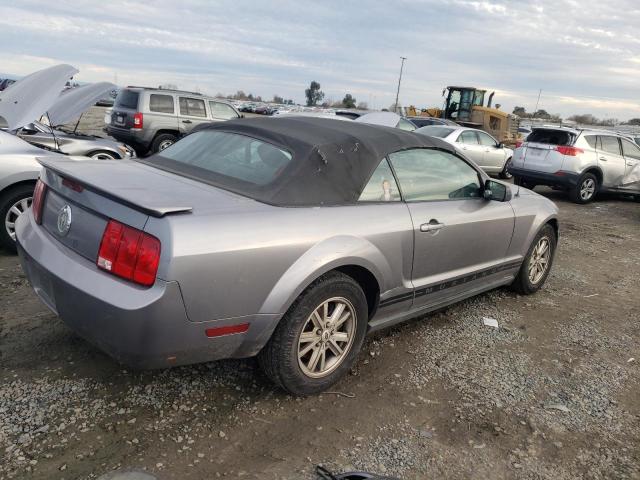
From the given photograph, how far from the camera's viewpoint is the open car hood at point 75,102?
6.65 metres

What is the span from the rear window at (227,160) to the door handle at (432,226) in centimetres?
102

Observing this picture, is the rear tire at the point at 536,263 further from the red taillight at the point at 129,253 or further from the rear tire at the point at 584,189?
the rear tire at the point at 584,189

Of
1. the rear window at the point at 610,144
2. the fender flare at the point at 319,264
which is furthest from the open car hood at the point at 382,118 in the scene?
the rear window at the point at 610,144

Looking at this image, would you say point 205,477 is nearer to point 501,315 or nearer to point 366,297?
point 366,297

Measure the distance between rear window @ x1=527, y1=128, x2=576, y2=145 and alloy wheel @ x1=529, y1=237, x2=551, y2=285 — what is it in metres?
7.23

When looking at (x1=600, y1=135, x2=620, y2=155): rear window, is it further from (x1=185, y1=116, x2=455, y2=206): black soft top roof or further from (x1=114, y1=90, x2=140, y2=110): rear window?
(x1=114, y1=90, x2=140, y2=110): rear window

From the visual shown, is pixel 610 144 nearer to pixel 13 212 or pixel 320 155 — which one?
pixel 320 155

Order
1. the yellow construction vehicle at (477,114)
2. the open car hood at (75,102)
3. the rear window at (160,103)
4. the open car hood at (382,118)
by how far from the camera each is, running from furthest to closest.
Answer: the yellow construction vehicle at (477,114)
the rear window at (160,103)
the open car hood at (382,118)
the open car hood at (75,102)

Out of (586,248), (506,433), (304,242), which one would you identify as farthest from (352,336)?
(586,248)

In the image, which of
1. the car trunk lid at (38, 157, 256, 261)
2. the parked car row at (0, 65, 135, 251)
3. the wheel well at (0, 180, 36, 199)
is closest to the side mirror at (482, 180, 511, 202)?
the car trunk lid at (38, 157, 256, 261)

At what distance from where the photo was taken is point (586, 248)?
24.3 feet

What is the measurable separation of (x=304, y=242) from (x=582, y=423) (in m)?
1.95

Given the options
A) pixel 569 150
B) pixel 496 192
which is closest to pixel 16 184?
pixel 496 192

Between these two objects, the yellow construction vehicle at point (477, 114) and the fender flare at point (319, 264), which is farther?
the yellow construction vehicle at point (477, 114)
